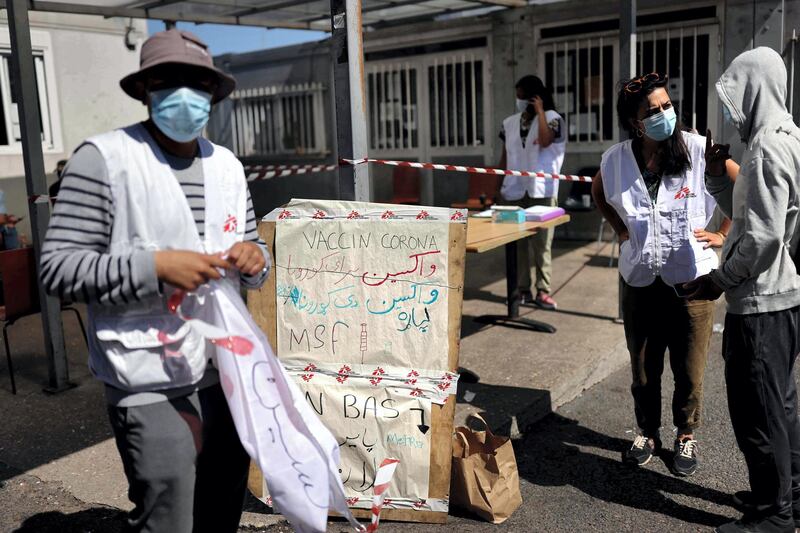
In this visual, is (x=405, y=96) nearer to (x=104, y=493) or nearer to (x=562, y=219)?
(x=562, y=219)

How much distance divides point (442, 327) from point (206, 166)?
4.94ft

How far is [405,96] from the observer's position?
11828 mm

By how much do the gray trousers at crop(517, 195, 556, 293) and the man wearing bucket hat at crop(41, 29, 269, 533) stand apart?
493 cm

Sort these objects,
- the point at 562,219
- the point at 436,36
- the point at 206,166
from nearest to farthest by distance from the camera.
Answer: the point at 206,166
the point at 562,219
the point at 436,36

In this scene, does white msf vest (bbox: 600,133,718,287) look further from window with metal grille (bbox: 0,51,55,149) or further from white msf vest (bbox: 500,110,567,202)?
window with metal grille (bbox: 0,51,55,149)

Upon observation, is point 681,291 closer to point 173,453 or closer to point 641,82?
point 641,82

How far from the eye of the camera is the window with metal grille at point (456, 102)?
1102 cm

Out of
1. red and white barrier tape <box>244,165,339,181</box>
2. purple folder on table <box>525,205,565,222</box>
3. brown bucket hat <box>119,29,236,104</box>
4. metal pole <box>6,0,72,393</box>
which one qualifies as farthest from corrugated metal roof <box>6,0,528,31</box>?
brown bucket hat <box>119,29,236,104</box>

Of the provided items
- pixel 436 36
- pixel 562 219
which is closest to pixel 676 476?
pixel 562 219

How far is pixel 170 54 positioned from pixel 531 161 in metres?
5.25

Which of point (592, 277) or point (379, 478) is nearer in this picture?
point (379, 478)

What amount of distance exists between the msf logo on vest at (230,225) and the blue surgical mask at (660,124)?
2.11 m

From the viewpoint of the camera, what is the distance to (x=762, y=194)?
282 centimetres

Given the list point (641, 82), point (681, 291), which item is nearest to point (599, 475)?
point (681, 291)
